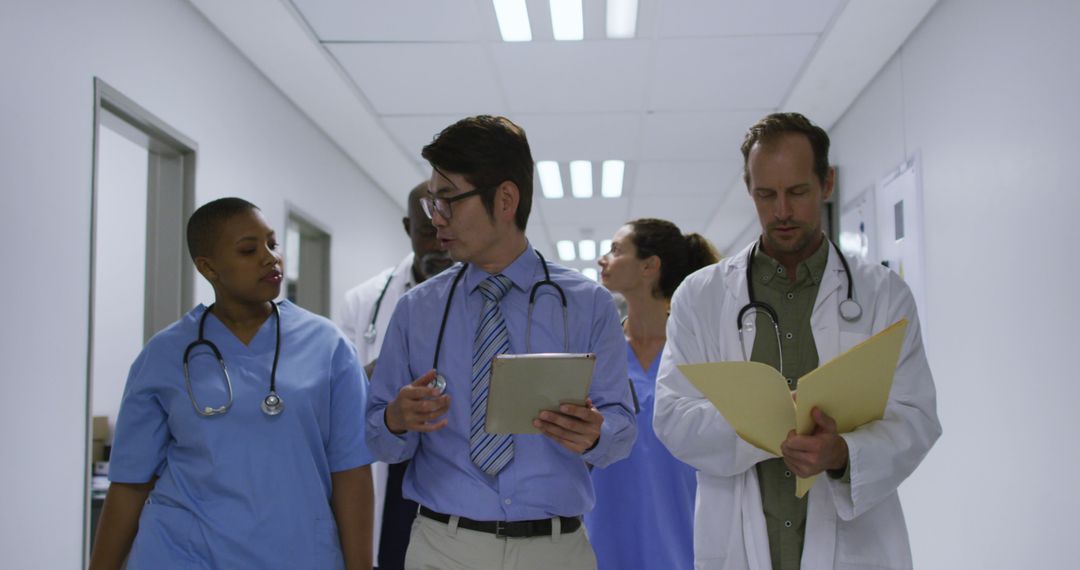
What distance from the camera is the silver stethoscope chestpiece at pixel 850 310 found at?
5.52 feet

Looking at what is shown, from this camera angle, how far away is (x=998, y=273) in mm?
3326

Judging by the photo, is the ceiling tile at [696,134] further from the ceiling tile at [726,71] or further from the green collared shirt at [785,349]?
the green collared shirt at [785,349]

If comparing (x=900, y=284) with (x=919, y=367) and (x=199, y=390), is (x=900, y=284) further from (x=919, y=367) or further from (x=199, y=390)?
(x=199, y=390)

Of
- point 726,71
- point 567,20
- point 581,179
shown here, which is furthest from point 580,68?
point 581,179

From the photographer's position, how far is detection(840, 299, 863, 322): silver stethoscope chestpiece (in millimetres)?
1683

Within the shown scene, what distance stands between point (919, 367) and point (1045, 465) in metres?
1.54

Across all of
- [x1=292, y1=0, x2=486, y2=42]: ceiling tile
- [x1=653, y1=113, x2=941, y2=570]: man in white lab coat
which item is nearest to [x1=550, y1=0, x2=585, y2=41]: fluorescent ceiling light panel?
[x1=292, y1=0, x2=486, y2=42]: ceiling tile

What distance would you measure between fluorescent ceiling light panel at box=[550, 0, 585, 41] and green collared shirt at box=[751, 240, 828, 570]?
2.30 metres

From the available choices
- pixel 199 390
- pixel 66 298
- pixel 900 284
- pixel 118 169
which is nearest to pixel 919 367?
pixel 900 284

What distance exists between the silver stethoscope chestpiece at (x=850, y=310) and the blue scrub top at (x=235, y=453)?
2.96ft

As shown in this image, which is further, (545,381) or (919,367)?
(919,367)

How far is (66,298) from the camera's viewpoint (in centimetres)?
295

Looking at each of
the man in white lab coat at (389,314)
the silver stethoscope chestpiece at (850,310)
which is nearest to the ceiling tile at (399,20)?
the man in white lab coat at (389,314)

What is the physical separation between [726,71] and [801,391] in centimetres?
346
